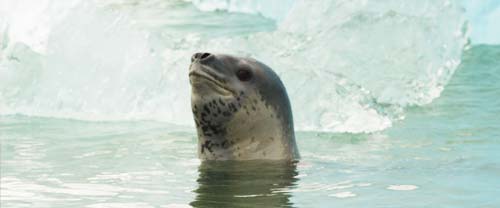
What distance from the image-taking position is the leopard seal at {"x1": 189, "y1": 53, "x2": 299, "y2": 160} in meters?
6.82

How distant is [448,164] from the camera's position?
783 cm

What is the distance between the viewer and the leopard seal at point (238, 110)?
682cm

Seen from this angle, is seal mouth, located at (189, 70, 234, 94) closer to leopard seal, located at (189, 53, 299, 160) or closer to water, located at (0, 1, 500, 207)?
leopard seal, located at (189, 53, 299, 160)

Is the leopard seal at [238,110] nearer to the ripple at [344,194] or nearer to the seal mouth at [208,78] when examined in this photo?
the seal mouth at [208,78]

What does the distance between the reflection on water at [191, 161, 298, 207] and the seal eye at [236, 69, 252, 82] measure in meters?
0.51

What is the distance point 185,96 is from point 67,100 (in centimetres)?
200

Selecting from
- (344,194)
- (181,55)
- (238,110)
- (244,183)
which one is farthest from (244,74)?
(181,55)

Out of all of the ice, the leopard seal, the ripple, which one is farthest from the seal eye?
the ice

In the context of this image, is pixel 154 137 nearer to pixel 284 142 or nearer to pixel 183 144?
pixel 183 144

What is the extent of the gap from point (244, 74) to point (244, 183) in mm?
901

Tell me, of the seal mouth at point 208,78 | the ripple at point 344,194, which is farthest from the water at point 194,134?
the seal mouth at point 208,78

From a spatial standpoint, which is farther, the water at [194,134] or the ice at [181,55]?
the ice at [181,55]

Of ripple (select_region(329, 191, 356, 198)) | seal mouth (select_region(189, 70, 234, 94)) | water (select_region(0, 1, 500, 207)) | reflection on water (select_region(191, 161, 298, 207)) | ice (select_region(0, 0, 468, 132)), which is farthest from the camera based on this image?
ice (select_region(0, 0, 468, 132))

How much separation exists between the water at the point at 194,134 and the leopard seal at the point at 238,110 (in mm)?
141
